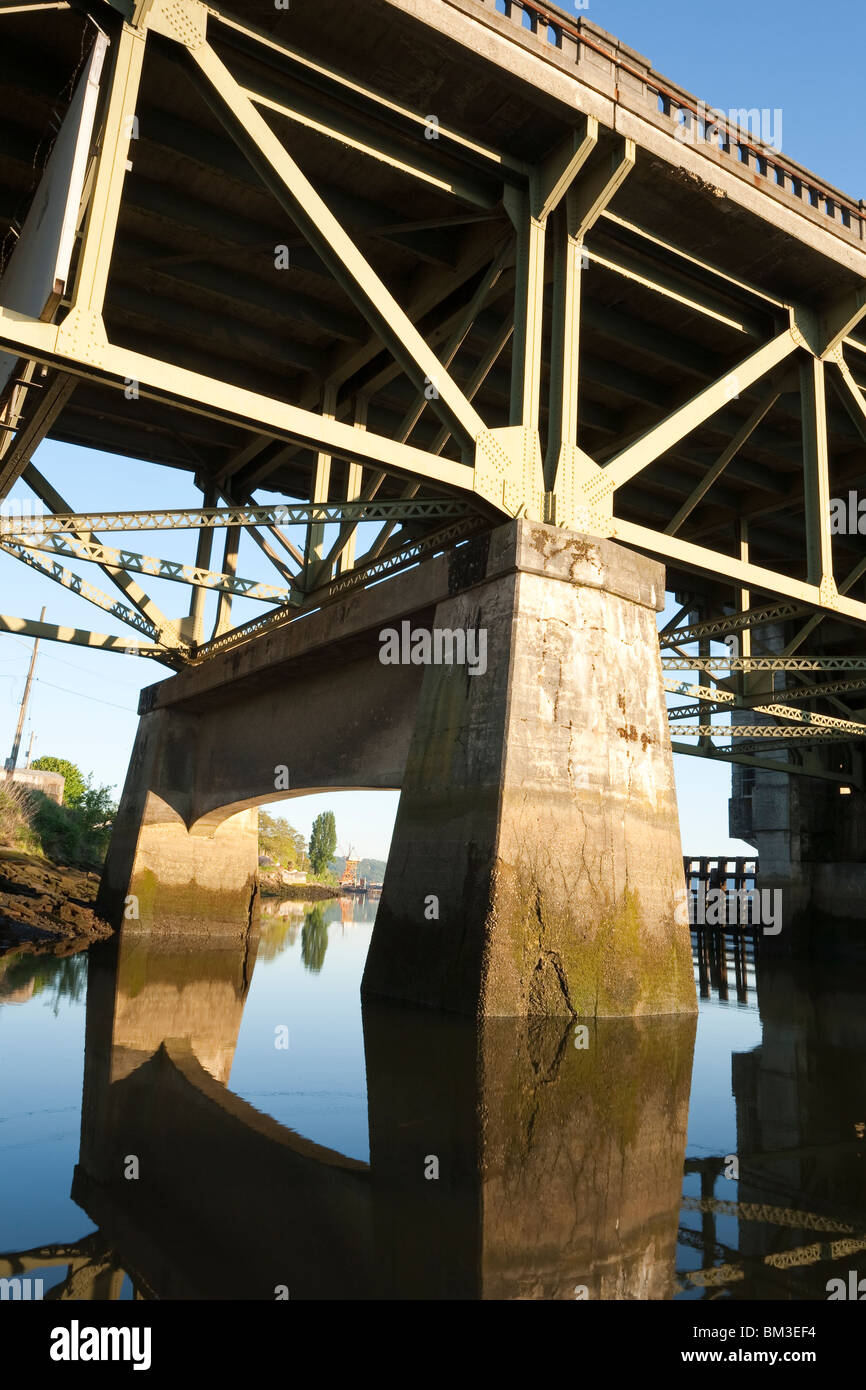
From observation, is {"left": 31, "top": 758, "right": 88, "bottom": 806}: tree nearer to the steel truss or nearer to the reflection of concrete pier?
the steel truss

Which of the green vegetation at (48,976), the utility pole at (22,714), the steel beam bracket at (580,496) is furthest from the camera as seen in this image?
the utility pole at (22,714)

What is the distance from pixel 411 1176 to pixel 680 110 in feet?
41.6

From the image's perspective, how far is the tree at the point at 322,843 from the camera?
7906 centimetres

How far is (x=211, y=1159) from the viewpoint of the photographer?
480 centimetres

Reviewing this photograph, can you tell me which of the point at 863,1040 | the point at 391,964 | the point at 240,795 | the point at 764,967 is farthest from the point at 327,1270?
the point at 764,967

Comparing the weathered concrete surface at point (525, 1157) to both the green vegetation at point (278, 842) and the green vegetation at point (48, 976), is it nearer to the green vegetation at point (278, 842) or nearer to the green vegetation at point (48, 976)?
the green vegetation at point (48, 976)

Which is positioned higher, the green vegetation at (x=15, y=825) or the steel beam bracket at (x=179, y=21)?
the steel beam bracket at (x=179, y=21)

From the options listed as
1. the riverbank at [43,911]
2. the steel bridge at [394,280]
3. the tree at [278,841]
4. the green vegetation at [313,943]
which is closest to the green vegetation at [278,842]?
the tree at [278,841]

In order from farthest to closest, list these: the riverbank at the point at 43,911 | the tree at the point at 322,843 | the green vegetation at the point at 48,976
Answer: the tree at the point at 322,843, the riverbank at the point at 43,911, the green vegetation at the point at 48,976

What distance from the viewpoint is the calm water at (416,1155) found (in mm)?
3504

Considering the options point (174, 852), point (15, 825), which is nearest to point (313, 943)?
point (174, 852)

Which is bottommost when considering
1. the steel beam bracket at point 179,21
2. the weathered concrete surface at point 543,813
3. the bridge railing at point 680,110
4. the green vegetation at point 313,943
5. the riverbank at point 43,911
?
the green vegetation at point 313,943

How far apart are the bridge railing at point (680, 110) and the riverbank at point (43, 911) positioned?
556 inches

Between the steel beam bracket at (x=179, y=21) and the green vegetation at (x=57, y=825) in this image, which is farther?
the green vegetation at (x=57, y=825)
